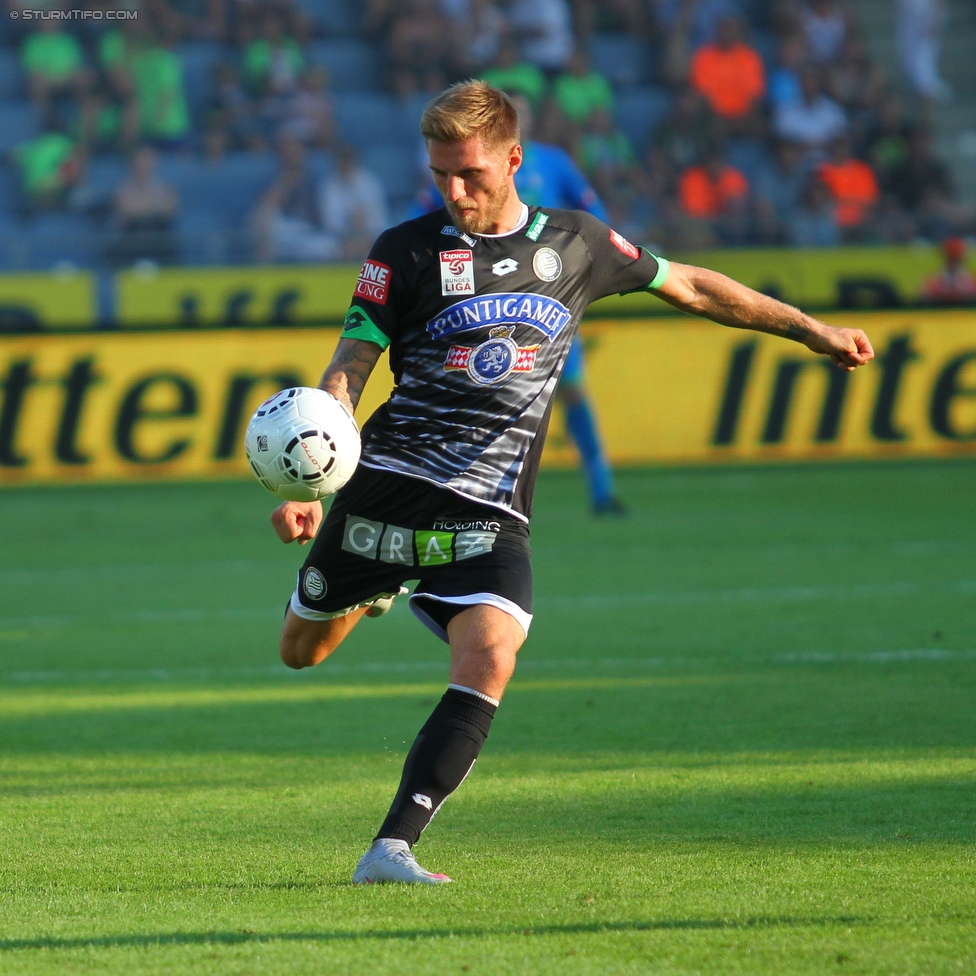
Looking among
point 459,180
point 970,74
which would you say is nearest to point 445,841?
point 459,180

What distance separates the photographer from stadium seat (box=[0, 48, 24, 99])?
20.7 m

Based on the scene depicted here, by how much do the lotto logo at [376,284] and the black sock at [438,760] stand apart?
3.48 feet

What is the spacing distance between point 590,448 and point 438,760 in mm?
8067

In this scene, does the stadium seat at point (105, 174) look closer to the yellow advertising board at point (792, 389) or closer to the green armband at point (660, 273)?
the yellow advertising board at point (792, 389)

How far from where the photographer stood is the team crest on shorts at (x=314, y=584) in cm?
466

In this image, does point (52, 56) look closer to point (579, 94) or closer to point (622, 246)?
point (579, 94)

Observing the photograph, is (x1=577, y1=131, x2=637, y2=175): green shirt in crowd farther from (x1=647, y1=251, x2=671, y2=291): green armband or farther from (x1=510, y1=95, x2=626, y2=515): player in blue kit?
(x1=647, y1=251, x2=671, y2=291): green armband

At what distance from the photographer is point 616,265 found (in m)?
4.79

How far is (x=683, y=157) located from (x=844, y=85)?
359 centimetres

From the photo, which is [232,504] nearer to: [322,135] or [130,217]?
[130,217]

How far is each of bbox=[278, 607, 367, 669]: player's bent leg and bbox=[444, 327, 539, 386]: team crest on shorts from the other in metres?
0.77

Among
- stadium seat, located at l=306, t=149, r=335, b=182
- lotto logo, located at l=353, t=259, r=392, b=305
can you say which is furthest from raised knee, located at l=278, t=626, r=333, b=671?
stadium seat, located at l=306, t=149, r=335, b=182

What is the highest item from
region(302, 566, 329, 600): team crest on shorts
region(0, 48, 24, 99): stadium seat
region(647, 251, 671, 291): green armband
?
region(647, 251, 671, 291): green armband

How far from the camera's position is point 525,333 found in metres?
4.54
